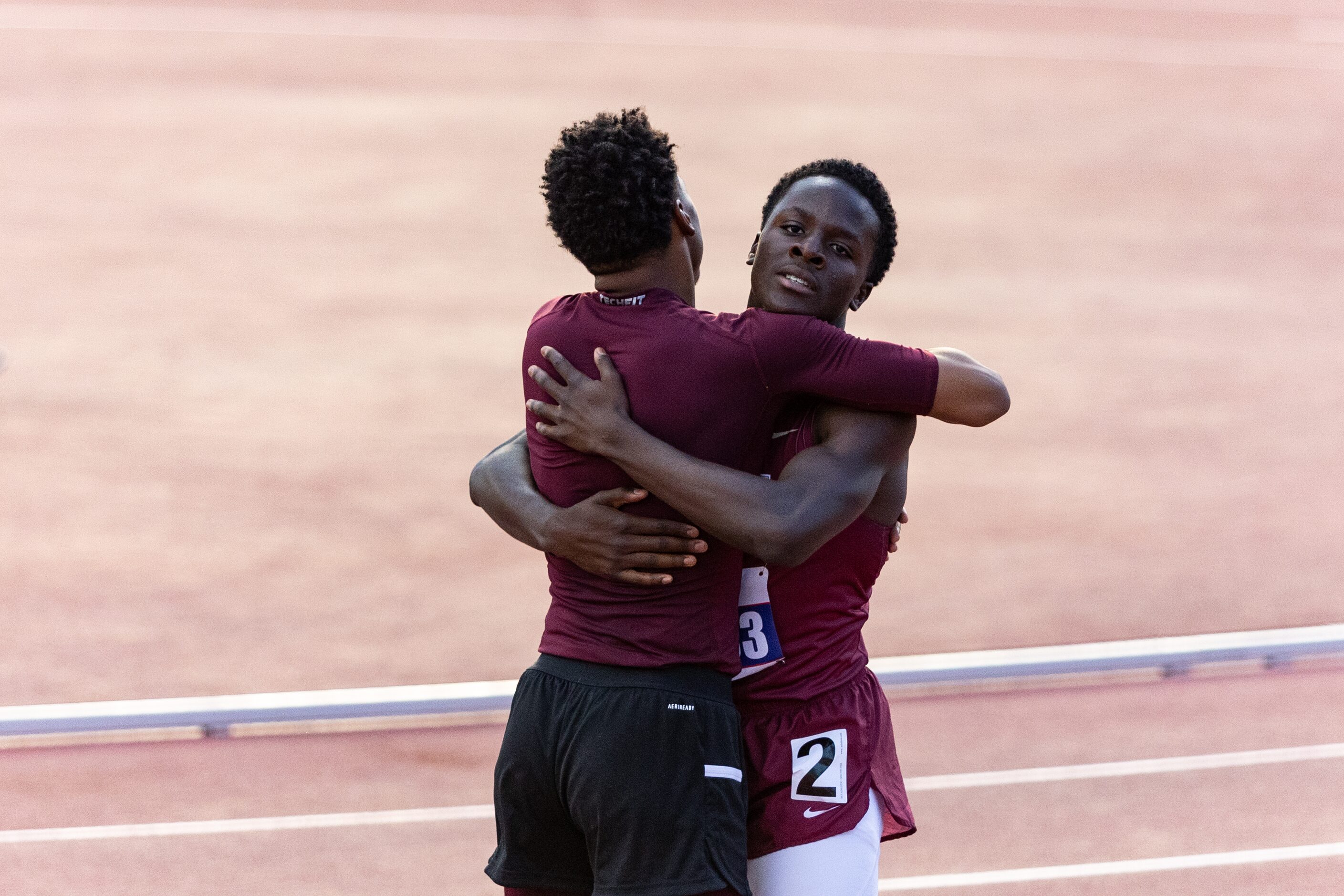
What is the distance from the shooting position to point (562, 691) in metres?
2.38

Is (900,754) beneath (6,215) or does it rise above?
beneath

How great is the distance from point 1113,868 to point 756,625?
2.68 meters

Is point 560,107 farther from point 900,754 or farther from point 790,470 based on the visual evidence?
point 790,470

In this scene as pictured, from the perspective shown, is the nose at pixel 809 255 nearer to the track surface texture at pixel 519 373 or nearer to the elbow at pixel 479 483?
the elbow at pixel 479 483

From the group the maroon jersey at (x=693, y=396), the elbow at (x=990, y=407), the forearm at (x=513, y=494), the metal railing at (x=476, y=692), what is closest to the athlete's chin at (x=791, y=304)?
the maroon jersey at (x=693, y=396)

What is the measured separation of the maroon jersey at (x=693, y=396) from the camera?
7.52ft

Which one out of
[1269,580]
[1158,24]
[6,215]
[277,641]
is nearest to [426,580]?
[277,641]

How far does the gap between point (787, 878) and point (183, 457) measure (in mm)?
7742

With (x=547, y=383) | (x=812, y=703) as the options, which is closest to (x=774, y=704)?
(x=812, y=703)

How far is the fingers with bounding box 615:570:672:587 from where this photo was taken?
7.59 ft

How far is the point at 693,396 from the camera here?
2.30 m

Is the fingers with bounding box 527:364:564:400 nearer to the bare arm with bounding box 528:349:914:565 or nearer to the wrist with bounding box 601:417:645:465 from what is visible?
the bare arm with bounding box 528:349:914:565

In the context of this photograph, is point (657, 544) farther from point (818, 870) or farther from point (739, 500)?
point (818, 870)

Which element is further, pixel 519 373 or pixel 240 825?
pixel 519 373
